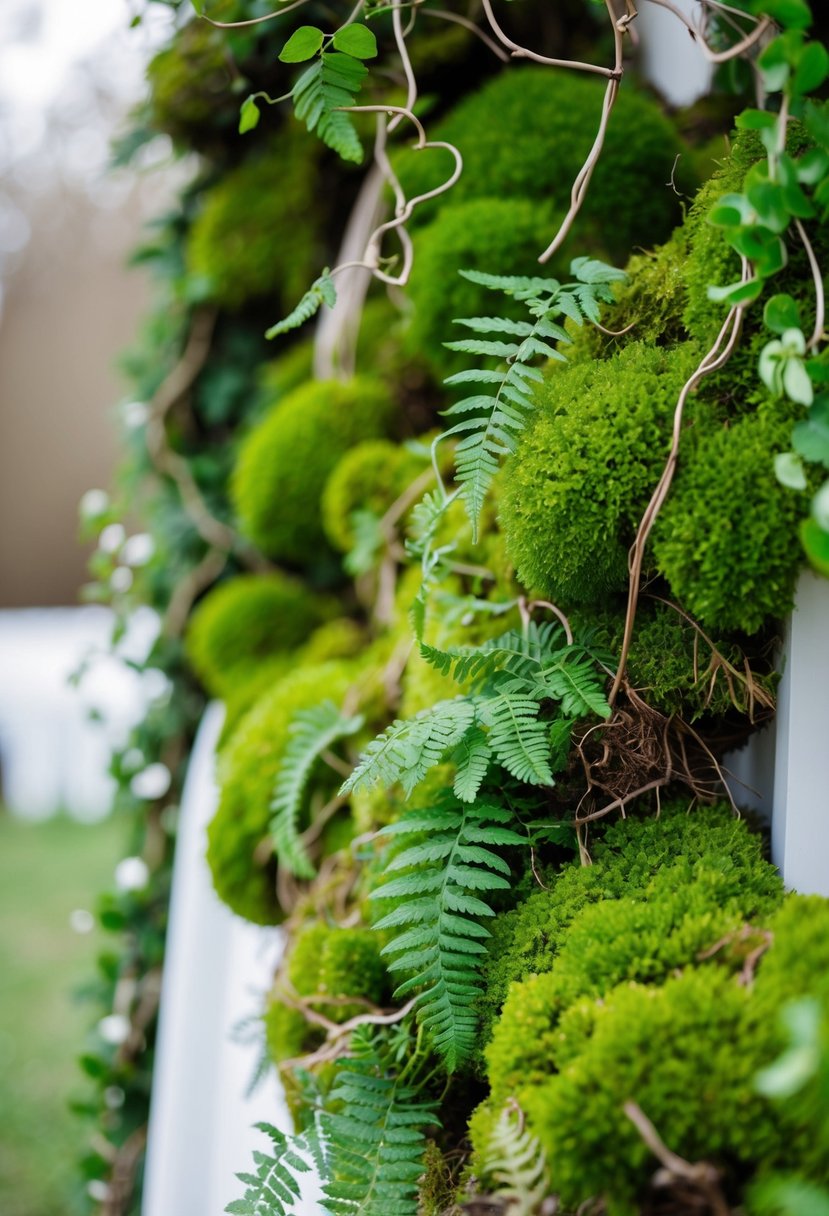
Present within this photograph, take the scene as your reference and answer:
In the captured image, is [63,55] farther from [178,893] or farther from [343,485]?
[178,893]

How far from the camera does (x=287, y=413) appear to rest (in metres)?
1.69

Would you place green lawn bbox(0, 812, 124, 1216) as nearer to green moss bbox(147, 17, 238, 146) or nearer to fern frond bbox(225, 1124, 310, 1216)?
fern frond bbox(225, 1124, 310, 1216)

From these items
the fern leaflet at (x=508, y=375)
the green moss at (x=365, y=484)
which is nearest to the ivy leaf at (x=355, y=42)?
the fern leaflet at (x=508, y=375)

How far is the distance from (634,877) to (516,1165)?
0.93 feet

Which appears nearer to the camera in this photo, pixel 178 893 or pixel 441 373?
pixel 441 373

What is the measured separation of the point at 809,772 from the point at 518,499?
392 mm

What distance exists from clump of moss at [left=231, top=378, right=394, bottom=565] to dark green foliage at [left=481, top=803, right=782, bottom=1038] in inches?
37.8

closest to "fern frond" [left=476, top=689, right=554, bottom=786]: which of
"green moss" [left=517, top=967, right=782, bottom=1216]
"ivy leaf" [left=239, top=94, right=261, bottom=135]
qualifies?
"green moss" [left=517, top=967, right=782, bottom=1216]

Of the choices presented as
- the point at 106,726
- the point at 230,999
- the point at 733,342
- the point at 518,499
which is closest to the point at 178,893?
the point at 230,999

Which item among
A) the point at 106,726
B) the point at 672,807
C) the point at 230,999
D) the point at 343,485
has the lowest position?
the point at 230,999

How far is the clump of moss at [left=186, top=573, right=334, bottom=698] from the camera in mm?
1787

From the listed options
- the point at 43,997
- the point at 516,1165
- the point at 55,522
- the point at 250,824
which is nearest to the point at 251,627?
the point at 250,824

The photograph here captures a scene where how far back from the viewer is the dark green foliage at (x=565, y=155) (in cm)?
117

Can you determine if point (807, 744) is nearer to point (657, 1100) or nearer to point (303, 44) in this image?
point (657, 1100)
